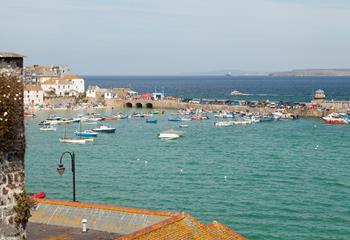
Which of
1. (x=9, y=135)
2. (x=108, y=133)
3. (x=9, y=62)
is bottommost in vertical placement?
(x=108, y=133)

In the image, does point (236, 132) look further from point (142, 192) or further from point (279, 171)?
point (142, 192)

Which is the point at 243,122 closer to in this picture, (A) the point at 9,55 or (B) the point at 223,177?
(B) the point at 223,177

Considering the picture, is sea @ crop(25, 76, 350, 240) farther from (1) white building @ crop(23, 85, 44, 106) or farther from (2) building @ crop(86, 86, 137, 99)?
(2) building @ crop(86, 86, 137, 99)

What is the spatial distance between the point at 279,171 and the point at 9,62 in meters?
40.1

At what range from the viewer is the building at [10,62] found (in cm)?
1074

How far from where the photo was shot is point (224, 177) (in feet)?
151

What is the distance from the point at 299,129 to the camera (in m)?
88.7

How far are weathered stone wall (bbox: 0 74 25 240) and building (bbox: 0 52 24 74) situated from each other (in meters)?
0.11

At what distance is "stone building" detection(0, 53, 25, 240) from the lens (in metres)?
10.8

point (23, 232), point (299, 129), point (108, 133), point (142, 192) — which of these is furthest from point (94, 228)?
point (299, 129)

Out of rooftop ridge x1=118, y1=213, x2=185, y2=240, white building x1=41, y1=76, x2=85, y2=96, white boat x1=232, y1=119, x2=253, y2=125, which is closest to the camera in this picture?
rooftop ridge x1=118, y1=213, x2=185, y2=240

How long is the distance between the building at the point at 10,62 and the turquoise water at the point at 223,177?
20.5 m

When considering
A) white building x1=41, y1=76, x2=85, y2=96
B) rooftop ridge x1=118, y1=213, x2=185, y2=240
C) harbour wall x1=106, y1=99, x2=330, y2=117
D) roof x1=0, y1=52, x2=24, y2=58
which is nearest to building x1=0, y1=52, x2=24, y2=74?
roof x1=0, y1=52, x2=24, y2=58

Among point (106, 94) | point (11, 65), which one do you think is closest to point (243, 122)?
point (106, 94)
